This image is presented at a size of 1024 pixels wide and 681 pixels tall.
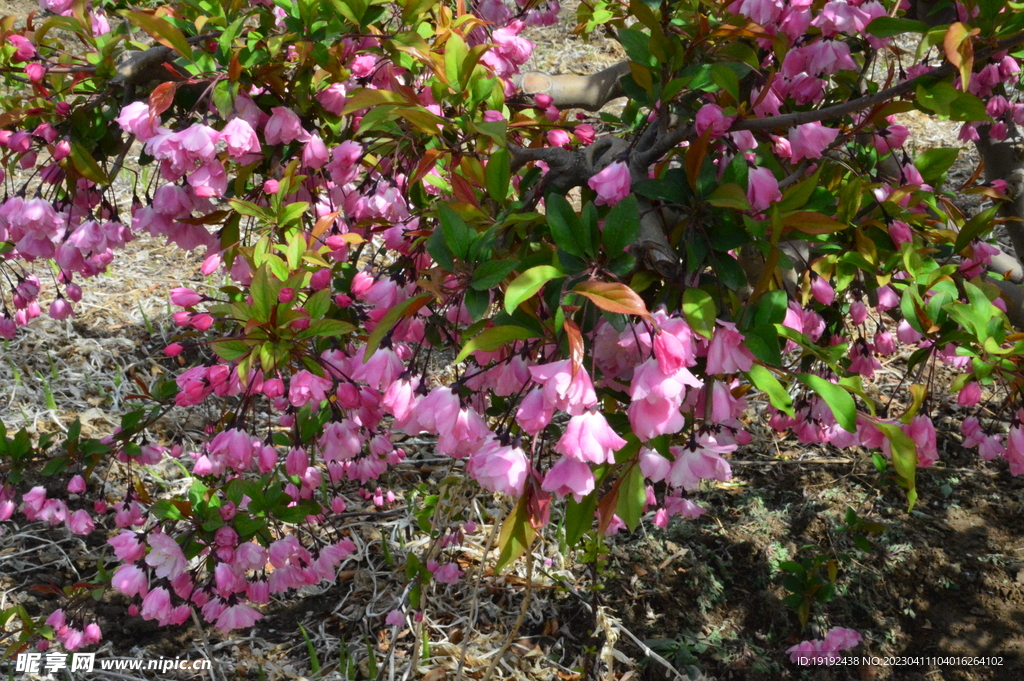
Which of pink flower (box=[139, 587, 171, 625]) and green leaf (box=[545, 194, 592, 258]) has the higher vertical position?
green leaf (box=[545, 194, 592, 258])

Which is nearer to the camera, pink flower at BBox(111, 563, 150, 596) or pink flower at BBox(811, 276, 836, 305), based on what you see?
pink flower at BBox(811, 276, 836, 305)

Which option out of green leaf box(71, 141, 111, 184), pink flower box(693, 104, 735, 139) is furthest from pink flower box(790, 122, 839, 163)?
green leaf box(71, 141, 111, 184)

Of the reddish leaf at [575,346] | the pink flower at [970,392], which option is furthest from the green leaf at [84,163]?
the pink flower at [970,392]

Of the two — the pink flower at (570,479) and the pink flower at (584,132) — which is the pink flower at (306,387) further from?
the pink flower at (584,132)

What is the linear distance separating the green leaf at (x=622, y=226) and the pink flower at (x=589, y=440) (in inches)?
7.6

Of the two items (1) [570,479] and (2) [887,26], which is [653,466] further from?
(2) [887,26]

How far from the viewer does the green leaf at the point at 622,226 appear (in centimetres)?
81

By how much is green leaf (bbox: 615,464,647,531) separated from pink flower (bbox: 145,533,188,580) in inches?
35.2

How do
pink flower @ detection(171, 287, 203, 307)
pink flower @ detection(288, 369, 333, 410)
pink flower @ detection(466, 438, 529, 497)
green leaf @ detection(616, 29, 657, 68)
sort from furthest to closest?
pink flower @ detection(171, 287, 203, 307), pink flower @ detection(288, 369, 333, 410), green leaf @ detection(616, 29, 657, 68), pink flower @ detection(466, 438, 529, 497)

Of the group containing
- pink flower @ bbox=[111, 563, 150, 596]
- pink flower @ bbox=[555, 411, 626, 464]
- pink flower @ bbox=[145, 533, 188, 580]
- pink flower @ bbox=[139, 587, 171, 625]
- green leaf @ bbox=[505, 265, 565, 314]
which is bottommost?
pink flower @ bbox=[139, 587, 171, 625]

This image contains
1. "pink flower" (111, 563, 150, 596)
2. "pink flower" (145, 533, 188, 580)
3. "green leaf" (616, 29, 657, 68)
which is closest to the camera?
"green leaf" (616, 29, 657, 68)

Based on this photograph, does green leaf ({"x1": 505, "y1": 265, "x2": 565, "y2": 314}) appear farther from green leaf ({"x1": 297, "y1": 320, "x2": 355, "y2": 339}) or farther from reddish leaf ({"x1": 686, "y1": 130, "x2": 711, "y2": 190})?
green leaf ({"x1": 297, "y1": 320, "x2": 355, "y2": 339})

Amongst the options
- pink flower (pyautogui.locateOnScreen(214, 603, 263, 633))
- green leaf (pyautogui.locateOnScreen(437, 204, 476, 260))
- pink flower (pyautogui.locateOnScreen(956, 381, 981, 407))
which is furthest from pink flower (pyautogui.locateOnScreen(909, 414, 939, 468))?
pink flower (pyautogui.locateOnScreen(214, 603, 263, 633))

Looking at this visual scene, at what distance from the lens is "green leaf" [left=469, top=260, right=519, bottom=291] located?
0.82m
